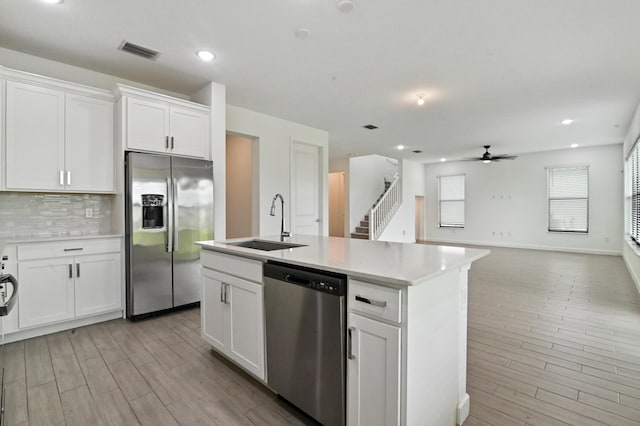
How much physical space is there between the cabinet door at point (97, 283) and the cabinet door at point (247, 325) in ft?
6.36

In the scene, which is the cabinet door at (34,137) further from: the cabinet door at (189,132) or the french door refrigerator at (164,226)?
the cabinet door at (189,132)

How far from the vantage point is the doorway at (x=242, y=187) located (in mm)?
5277

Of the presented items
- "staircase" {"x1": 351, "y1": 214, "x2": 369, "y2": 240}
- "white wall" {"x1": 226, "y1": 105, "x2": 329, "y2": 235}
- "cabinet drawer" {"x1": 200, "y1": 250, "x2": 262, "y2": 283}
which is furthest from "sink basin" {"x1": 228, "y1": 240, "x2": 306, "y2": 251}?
"staircase" {"x1": 351, "y1": 214, "x2": 369, "y2": 240}

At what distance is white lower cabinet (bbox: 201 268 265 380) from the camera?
210 centimetres

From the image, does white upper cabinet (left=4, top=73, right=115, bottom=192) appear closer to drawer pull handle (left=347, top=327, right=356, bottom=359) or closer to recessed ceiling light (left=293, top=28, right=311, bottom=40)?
recessed ceiling light (left=293, top=28, right=311, bottom=40)

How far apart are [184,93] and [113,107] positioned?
42.6 inches

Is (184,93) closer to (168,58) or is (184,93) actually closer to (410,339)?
(168,58)

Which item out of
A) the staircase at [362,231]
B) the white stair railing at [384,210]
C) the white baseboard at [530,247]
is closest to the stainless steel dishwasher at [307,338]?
the white stair railing at [384,210]

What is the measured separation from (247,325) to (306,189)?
413cm

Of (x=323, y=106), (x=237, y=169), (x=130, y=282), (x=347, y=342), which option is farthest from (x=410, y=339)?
(x=237, y=169)

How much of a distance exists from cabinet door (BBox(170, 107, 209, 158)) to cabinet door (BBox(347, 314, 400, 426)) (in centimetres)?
324

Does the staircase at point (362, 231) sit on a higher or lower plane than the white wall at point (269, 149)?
lower

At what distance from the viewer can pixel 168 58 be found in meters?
3.34

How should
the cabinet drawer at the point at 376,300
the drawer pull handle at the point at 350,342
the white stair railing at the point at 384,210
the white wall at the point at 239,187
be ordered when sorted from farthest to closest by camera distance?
the white stair railing at the point at 384,210, the white wall at the point at 239,187, the drawer pull handle at the point at 350,342, the cabinet drawer at the point at 376,300
